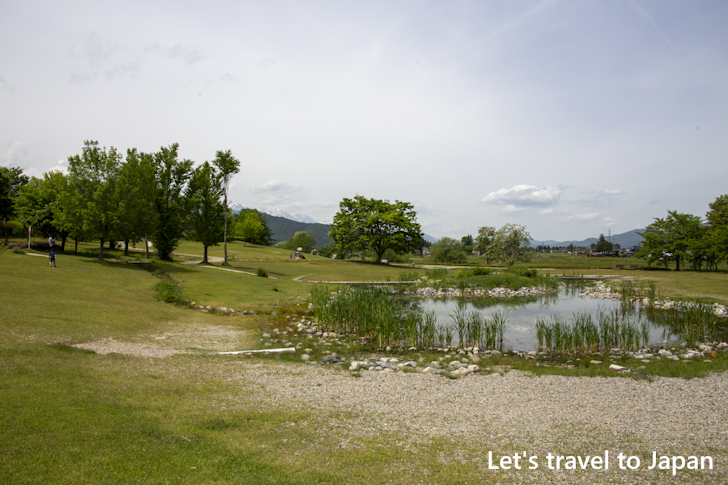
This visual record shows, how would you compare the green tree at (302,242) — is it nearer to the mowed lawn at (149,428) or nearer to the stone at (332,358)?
the stone at (332,358)

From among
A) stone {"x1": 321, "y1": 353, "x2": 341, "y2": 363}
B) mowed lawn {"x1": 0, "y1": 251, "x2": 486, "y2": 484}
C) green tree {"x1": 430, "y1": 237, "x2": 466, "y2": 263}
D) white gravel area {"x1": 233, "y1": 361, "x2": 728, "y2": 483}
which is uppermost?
green tree {"x1": 430, "y1": 237, "x2": 466, "y2": 263}

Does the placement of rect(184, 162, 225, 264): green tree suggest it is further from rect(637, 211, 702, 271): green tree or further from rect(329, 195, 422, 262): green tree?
rect(637, 211, 702, 271): green tree

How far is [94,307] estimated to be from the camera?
15633 mm

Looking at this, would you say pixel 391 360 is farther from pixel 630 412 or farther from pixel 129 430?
pixel 129 430

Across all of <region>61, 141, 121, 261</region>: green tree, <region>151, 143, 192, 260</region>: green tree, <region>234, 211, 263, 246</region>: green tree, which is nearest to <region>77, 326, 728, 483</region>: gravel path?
<region>61, 141, 121, 261</region>: green tree

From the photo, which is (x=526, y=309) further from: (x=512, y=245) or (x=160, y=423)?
(x=512, y=245)

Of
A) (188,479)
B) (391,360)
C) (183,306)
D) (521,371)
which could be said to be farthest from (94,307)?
(521,371)

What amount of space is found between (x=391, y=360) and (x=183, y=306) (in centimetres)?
1269

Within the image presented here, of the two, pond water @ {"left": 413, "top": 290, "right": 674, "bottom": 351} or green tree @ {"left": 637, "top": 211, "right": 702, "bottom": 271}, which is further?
green tree @ {"left": 637, "top": 211, "right": 702, "bottom": 271}

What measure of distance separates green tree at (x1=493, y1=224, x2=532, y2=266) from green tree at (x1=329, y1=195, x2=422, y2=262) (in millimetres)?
12381

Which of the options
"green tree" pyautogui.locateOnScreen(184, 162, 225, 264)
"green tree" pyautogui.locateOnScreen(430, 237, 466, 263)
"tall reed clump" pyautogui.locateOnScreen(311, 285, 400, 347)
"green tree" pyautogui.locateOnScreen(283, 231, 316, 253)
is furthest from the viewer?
"green tree" pyautogui.locateOnScreen(283, 231, 316, 253)

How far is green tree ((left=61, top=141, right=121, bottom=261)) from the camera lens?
29625mm

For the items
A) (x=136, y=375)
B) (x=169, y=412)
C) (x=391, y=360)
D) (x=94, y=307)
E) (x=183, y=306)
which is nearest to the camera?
(x=169, y=412)

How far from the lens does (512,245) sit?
56.0 m
